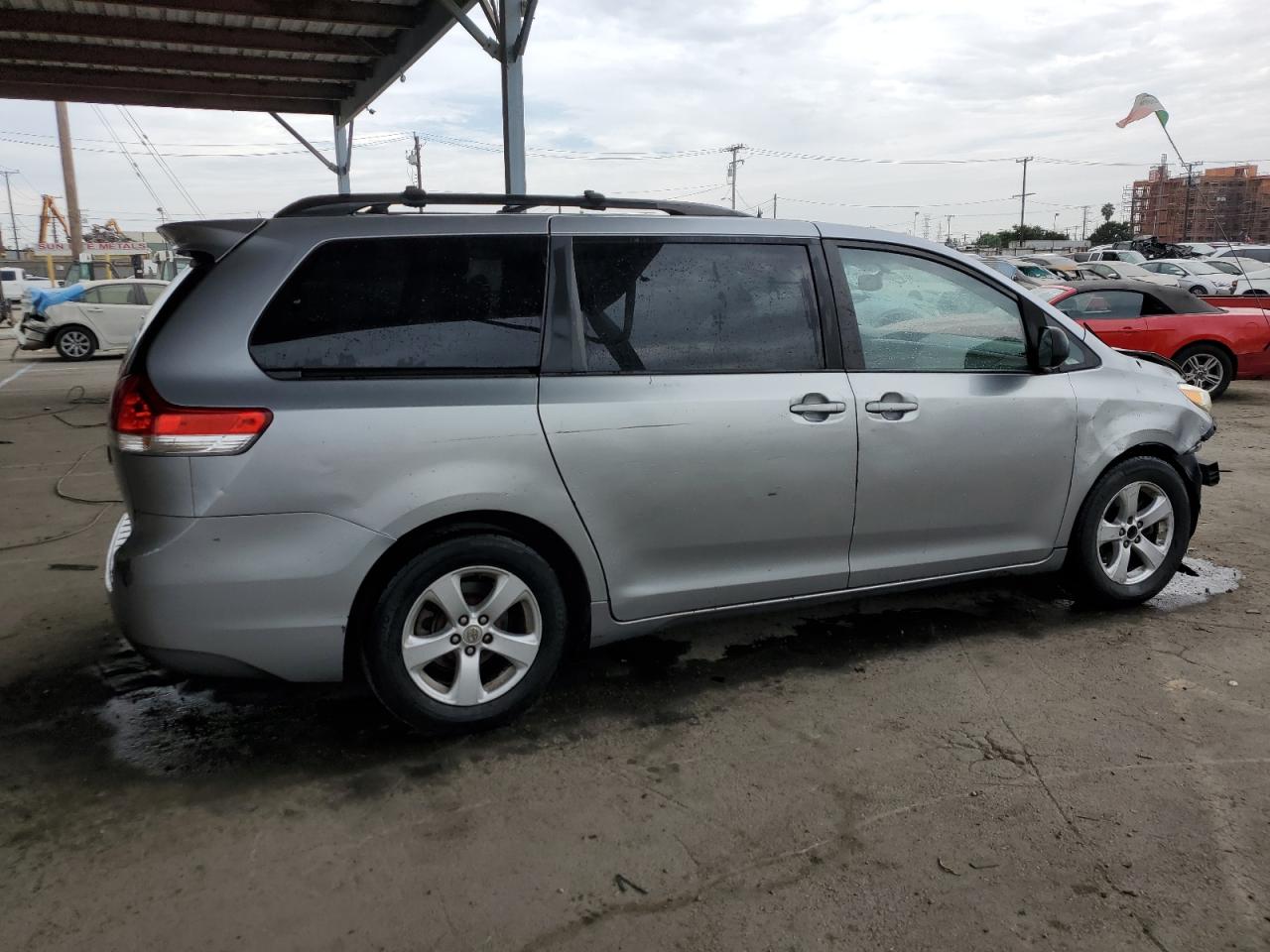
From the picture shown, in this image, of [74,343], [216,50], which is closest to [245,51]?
[216,50]

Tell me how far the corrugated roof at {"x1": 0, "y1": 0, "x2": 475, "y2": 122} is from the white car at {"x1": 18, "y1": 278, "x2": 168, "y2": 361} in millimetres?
4492

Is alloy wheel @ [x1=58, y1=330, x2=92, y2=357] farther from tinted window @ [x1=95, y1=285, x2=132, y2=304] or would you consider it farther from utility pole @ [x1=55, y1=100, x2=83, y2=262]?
utility pole @ [x1=55, y1=100, x2=83, y2=262]

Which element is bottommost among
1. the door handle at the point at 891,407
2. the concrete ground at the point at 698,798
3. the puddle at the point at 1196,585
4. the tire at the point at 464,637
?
the concrete ground at the point at 698,798

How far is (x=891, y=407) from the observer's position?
145 inches

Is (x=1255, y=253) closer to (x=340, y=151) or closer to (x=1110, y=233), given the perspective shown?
(x=340, y=151)

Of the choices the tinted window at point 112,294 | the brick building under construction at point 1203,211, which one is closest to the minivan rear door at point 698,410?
the tinted window at point 112,294

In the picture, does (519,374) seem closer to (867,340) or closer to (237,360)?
(237,360)

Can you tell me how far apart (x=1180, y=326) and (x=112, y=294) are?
1750 cm

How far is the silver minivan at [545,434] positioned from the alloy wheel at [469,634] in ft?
0.04

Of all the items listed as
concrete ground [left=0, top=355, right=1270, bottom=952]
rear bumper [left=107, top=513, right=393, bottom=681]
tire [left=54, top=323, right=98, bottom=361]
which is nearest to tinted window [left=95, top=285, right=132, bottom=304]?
tire [left=54, top=323, right=98, bottom=361]

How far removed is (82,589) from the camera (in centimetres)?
482

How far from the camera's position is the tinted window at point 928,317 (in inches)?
150

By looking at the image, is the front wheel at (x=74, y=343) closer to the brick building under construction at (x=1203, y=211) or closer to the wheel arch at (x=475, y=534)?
the wheel arch at (x=475, y=534)

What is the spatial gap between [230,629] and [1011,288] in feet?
11.0
